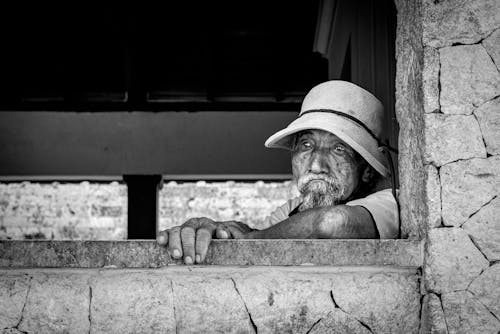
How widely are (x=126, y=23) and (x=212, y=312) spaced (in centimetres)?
454

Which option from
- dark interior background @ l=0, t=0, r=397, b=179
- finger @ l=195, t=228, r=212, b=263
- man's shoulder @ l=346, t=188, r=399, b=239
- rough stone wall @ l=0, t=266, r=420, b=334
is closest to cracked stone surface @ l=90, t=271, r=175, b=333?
rough stone wall @ l=0, t=266, r=420, b=334

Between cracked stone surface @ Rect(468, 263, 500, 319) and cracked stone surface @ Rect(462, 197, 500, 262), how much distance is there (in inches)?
1.7

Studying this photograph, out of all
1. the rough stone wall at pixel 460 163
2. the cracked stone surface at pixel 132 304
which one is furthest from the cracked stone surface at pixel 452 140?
the cracked stone surface at pixel 132 304

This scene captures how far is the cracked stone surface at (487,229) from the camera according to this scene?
6.68 ft

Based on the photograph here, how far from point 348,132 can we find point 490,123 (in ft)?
2.46

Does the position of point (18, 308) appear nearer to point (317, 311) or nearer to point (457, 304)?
point (317, 311)

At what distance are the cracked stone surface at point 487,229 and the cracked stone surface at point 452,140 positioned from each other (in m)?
0.16

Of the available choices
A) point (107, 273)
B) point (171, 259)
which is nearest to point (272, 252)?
point (171, 259)

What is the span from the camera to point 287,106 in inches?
320

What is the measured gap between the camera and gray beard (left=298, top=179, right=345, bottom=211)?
109 inches

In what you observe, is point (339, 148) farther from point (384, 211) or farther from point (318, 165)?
point (384, 211)

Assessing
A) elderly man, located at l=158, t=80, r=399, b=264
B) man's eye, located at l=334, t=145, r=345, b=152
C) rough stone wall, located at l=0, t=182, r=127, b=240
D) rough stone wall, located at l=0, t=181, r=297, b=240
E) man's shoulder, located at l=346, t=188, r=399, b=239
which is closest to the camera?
man's shoulder, located at l=346, t=188, r=399, b=239

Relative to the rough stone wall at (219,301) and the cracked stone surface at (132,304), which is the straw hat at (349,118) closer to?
the rough stone wall at (219,301)

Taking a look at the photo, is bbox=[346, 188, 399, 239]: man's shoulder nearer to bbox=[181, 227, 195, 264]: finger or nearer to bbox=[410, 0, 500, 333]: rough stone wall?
bbox=[410, 0, 500, 333]: rough stone wall
